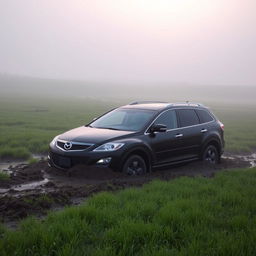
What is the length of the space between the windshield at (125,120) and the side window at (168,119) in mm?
218

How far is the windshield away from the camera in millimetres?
9467

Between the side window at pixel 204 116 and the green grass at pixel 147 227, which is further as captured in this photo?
the side window at pixel 204 116

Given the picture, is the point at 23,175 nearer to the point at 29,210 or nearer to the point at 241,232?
the point at 29,210

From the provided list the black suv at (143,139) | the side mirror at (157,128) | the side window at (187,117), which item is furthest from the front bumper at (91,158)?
the side window at (187,117)

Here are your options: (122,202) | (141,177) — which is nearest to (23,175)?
(141,177)

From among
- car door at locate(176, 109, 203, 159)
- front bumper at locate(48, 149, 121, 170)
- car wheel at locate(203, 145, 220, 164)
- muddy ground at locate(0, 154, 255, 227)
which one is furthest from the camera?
car wheel at locate(203, 145, 220, 164)

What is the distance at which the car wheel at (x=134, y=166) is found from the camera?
8594 mm

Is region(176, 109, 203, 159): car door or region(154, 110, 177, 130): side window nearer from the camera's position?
region(154, 110, 177, 130): side window

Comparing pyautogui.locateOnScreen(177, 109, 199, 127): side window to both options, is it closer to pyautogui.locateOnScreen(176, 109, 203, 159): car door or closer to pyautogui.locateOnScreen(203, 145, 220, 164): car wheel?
pyautogui.locateOnScreen(176, 109, 203, 159): car door

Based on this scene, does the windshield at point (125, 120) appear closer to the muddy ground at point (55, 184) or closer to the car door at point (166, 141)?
the car door at point (166, 141)

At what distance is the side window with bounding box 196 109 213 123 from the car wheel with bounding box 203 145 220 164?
0.70 meters

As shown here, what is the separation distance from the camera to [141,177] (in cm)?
877

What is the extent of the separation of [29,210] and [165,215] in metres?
1.98

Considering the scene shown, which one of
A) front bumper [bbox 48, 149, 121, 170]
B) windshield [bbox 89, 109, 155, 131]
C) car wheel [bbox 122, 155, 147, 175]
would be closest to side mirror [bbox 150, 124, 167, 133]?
windshield [bbox 89, 109, 155, 131]
